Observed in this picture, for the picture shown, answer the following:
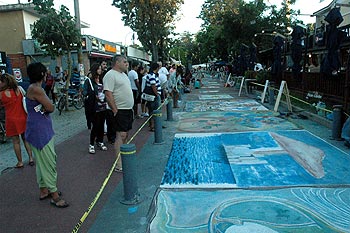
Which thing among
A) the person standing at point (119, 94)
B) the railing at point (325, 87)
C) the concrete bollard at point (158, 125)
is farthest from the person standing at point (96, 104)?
the railing at point (325, 87)

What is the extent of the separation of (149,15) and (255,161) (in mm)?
22709

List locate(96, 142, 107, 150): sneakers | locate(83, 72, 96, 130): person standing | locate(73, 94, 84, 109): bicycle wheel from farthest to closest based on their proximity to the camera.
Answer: locate(73, 94, 84, 109): bicycle wheel
locate(96, 142, 107, 150): sneakers
locate(83, 72, 96, 130): person standing

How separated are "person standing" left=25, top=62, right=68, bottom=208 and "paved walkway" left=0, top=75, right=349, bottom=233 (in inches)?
14.3

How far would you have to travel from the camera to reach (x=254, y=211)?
3.64m

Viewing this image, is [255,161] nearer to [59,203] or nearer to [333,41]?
[59,203]

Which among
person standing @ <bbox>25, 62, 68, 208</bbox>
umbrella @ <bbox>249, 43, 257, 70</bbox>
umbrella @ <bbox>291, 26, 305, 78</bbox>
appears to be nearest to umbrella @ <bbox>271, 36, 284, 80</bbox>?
umbrella @ <bbox>291, 26, 305, 78</bbox>

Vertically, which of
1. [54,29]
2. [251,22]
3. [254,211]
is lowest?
[254,211]

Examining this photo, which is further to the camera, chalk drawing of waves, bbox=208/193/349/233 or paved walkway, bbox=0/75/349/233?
paved walkway, bbox=0/75/349/233

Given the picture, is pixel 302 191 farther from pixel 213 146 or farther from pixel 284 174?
pixel 213 146

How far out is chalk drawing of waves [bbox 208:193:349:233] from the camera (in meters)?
3.26

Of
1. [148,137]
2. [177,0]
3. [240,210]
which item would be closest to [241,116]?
[148,137]

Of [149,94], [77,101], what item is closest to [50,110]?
[149,94]

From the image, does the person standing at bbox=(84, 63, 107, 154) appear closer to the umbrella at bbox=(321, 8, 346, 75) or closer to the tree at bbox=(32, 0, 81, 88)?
the tree at bbox=(32, 0, 81, 88)

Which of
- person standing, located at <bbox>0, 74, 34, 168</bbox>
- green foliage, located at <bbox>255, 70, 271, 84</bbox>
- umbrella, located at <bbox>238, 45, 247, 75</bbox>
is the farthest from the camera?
Result: umbrella, located at <bbox>238, 45, 247, 75</bbox>
